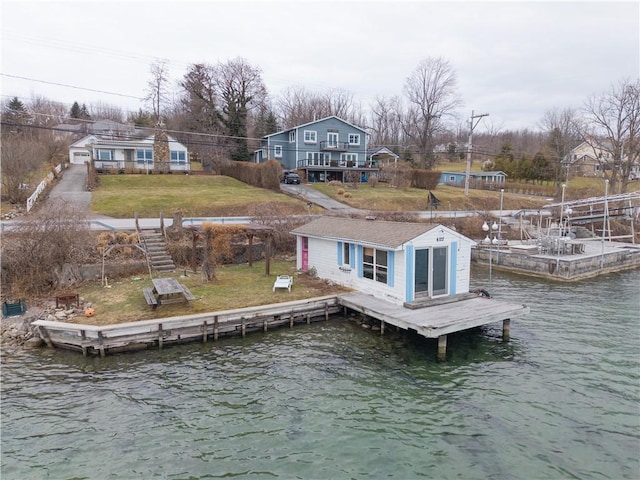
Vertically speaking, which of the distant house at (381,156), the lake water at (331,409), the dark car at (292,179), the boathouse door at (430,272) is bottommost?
the lake water at (331,409)

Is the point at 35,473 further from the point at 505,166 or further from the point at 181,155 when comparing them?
the point at 505,166

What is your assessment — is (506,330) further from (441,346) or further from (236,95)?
(236,95)

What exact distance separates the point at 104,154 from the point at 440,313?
4172cm

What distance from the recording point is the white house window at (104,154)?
144ft

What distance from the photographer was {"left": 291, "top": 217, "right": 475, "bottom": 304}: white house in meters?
15.0

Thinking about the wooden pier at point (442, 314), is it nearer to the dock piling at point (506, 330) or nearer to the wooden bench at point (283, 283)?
the dock piling at point (506, 330)

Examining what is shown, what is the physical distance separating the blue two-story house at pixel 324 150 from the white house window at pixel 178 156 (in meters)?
9.29

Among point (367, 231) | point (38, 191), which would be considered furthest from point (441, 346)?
point (38, 191)

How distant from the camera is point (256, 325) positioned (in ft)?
48.4

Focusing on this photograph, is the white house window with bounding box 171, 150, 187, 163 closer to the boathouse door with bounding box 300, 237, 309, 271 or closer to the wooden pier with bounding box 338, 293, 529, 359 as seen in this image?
the boathouse door with bounding box 300, 237, 309, 271

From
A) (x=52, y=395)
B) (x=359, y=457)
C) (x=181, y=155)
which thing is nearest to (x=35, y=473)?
(x=52, y=395)

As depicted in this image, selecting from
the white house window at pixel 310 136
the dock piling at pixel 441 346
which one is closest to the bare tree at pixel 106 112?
the white house window at pixel 310 136

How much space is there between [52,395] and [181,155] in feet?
131

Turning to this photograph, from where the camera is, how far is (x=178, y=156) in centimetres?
4678
